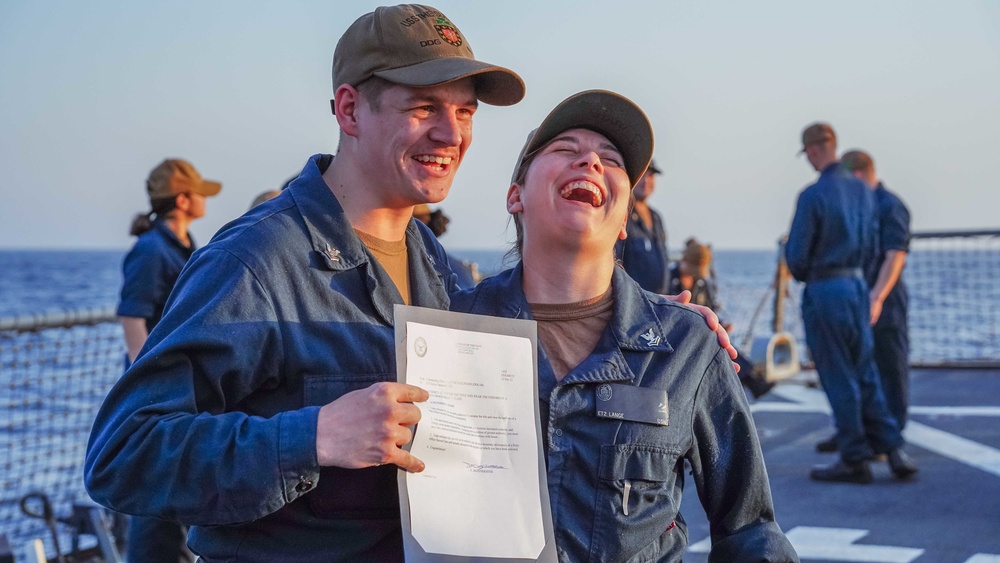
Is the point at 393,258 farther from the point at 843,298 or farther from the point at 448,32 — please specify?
the point at 843,298

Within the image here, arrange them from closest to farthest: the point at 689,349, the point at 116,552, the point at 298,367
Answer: the point at 298,367
the point at 689,349
the point at 116,552

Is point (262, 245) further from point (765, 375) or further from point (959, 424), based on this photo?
point (959, 424)

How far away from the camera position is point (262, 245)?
2135mm

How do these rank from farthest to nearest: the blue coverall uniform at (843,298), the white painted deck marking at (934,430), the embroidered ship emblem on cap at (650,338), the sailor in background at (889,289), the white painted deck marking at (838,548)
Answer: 1. the sailor in background at (889,289)
2. the white painted deck marking at (934,430)
3. the blue coverall uniform at (843,298)
4. the white painted deck marking at (838,548)
5. the embroidered ship emblem on cap at (650,338)

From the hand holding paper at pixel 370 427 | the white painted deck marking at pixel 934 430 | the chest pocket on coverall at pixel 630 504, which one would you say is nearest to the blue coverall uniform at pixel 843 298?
the white painted deck marking at pixel 934 430

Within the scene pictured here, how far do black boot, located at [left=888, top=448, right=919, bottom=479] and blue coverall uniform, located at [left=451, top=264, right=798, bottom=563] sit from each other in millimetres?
5402

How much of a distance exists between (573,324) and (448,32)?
733mm

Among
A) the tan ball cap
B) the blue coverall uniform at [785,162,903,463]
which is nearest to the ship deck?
the blue coverall uniform at [785,162,903,463]

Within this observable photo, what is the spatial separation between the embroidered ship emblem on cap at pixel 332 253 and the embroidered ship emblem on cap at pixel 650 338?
68cm

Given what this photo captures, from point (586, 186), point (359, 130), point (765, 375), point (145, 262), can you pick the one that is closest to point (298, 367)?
point (359, 130)

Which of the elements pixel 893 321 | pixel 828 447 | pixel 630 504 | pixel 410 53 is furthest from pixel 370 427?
pixel 893 321

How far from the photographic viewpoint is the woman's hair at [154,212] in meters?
5.67

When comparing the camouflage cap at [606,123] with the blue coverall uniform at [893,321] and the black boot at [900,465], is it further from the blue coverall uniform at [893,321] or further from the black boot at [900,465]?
the blue coverall uniform at [893,321]

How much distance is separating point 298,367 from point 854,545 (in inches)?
181
